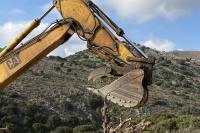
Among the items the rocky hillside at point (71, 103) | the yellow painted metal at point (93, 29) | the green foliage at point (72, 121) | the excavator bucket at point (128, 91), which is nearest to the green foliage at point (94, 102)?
the rocky hillside at point (71, 103)

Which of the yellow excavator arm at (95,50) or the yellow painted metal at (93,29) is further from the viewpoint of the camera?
the yellow painted metal at (93,29)

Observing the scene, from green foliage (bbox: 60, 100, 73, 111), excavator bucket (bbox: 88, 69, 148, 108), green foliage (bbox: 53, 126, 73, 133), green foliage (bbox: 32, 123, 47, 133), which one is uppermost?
green foliage (bbox: 60, 100, 73, 111)

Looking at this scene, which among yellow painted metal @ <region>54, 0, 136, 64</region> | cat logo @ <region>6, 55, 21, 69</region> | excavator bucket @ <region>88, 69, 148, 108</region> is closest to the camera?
excavator bucket @ <region>88, 69, 148, 108</region>

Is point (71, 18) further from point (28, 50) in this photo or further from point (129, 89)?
point (129, 89)

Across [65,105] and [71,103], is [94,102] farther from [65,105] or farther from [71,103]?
[65,105]

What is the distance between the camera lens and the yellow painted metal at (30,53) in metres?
11.8

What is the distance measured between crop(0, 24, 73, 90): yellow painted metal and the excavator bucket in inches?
80.0

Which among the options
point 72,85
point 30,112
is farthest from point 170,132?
point 72,85

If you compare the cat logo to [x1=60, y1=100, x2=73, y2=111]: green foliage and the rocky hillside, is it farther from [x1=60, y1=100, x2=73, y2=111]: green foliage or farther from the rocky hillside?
[x1=60, y1=100, x2=73, y2=111]: green foliage

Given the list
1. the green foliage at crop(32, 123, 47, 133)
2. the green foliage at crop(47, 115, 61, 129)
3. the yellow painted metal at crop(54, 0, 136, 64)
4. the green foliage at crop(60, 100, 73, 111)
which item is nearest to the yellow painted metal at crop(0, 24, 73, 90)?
the yellow painted metal at crop(54, 0, 136, 64)

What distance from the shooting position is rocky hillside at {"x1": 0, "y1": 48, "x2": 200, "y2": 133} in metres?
35.1

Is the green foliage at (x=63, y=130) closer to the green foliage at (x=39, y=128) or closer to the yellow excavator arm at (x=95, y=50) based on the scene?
the green foliage at (x=39, y=128)

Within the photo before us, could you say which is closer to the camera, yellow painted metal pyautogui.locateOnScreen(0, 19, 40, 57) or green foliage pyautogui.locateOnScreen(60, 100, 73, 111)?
yellow painted metal pyautogui.locateOnScreen(0, 19, 40, 57)

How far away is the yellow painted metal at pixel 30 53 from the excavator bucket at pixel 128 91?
2.03 metres
